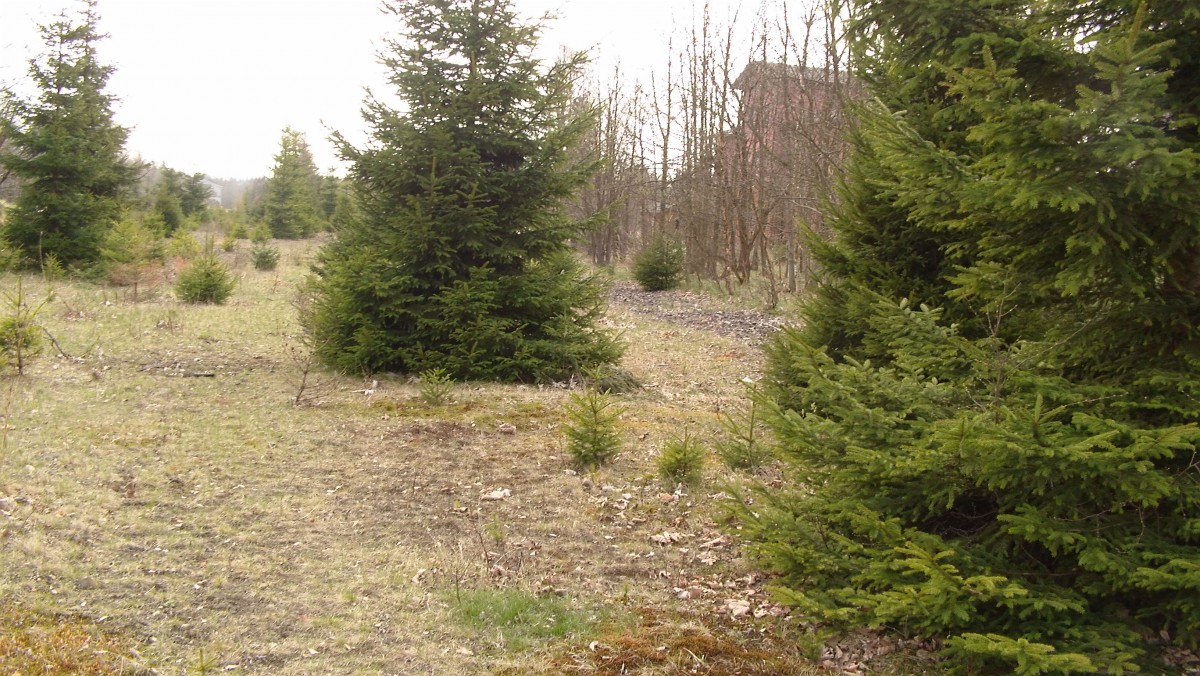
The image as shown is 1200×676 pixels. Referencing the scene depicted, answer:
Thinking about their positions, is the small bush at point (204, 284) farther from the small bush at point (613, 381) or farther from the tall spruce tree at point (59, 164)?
the small bush at point (613, 381)

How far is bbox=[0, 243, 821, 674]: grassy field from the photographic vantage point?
144 inches

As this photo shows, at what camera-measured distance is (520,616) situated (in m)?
4.07

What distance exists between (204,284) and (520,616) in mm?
14222

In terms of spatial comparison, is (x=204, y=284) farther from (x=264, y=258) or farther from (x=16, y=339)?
(x=264, y=258)

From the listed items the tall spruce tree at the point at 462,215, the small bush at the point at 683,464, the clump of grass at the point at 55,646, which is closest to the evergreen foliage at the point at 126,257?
the tall spruce tree at the point at 462,215

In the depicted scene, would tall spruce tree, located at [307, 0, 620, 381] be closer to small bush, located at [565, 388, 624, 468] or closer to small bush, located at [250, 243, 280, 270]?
small bush, located at [565, 388, 624, 468]

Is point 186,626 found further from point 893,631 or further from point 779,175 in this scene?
point 779,175

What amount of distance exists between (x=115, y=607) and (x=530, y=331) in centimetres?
661

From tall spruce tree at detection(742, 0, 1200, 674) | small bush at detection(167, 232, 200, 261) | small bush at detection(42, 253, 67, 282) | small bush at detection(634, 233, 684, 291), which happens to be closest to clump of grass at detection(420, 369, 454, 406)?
tall spruce tree at detection(742, 0, 1200, 674)

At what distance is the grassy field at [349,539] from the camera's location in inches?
144

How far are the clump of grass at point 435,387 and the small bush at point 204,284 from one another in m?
9.04

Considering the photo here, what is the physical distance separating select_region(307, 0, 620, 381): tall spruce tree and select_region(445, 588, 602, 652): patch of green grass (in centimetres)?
537

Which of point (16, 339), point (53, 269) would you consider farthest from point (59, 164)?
point (16, 339)

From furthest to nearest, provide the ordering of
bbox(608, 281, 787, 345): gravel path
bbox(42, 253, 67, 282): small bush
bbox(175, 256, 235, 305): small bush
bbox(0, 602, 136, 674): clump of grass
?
bbox(608, 281, 787, 345): gravel path, bbox(42, 253, 67, 282): small bush, bbox(175, 256, 235, 305): small bush, bbox(0, 602, 136, 674): clump of grass
